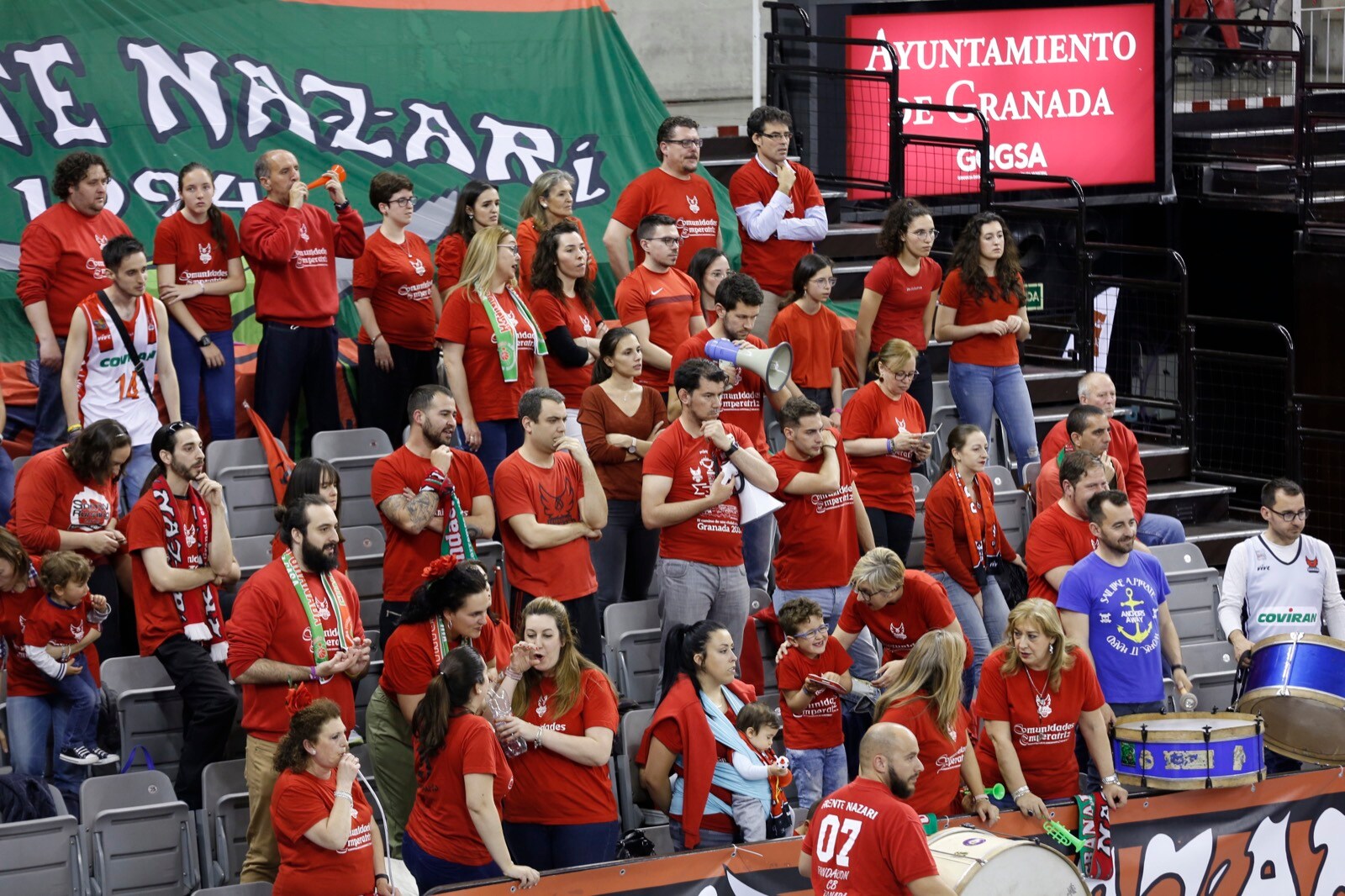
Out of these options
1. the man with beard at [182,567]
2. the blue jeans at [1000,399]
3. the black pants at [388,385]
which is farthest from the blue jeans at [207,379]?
the blue jeans at [1000,399]

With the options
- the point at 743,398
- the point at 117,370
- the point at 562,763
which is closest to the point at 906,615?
the point at 743,398

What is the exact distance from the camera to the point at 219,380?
10.2m

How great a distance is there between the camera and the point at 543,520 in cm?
893

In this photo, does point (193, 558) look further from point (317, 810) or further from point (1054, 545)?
point (1054, 545)

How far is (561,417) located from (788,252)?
3.38m

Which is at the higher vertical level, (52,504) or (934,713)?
(52,504)

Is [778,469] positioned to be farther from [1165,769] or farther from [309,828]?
[309,828]

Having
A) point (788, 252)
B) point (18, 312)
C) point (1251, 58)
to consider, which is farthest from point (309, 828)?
point (1251, 58)

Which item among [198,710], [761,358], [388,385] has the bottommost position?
[198,710]

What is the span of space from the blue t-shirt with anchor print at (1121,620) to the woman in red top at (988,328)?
233cm

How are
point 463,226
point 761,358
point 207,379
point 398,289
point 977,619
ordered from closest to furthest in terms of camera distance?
1. point 761,358
2. point 977,619
3. point 207,379
4. point 398,289
5. point 463,226

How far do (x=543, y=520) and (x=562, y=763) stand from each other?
150 centimetres

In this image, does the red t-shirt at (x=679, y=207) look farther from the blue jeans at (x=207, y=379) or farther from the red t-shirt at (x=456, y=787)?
the red t-shirt at (x=456, y=787)

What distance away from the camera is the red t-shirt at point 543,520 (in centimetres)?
888
